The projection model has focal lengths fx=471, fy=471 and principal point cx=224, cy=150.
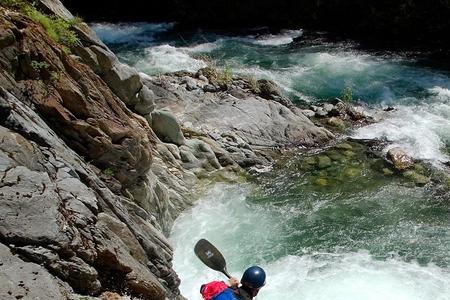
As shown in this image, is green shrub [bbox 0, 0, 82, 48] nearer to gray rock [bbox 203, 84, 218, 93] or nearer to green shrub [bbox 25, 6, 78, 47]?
green shrub [bbox 25, 6, 78, 47]

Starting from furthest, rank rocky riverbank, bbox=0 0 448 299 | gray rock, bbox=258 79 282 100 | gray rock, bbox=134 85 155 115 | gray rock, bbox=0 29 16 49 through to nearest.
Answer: gray rock, bbox=258 79 282 100 → gray rock, bbox=134 85 155 115 → gray rock, bbox=0 29 16 49 → rocky riverbank, bbox=0 0 448 299

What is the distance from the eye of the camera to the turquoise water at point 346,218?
7.77m

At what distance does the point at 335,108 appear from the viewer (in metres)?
14.1

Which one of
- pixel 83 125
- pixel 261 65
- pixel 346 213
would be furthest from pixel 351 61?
pixel 83 125

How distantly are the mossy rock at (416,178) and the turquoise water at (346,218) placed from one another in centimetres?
21

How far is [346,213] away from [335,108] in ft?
16.8

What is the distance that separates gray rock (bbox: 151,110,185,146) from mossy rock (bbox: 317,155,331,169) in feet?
11.6

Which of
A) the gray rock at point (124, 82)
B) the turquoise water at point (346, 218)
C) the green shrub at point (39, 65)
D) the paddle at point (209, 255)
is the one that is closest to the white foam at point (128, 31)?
the turquoise water at point (346, 218)

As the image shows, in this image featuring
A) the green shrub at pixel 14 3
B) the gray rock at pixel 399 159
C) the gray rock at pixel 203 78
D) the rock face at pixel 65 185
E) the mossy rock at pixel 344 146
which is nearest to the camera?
the rock face at pixel 65 185

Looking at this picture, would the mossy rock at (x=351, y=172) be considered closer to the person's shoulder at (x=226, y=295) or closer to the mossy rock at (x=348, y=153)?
the mossy rock at (x=348, y=153)

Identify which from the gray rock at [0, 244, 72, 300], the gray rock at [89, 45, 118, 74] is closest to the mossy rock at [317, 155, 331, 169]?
the gray rock at [89, 45, 118, 74]

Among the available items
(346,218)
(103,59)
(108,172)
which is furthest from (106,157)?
(346,218)

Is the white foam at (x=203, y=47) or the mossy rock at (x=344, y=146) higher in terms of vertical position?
the white foam at (x=203, y=47)

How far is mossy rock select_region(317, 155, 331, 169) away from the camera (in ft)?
37.3
